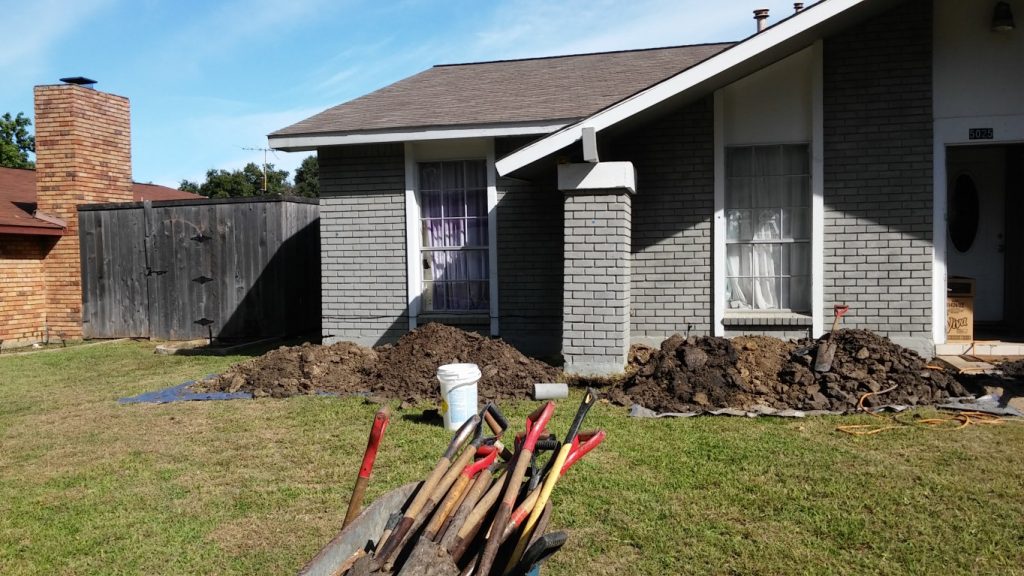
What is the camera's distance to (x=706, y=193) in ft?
30.0

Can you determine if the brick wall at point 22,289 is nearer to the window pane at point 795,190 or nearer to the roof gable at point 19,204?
the roof gable at point 19,204

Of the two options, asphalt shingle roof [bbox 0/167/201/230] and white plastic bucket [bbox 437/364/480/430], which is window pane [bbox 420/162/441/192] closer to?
white plastic bucket [bbox 437/364/480/430]

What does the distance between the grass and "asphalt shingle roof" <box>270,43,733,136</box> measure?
13.3ft

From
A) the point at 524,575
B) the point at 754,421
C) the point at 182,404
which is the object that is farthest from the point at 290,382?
the point at 524,575

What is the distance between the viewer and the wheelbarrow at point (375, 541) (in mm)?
2572

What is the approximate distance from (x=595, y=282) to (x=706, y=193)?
1974mm

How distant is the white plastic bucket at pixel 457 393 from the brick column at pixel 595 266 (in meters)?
2.02

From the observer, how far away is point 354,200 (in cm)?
1041

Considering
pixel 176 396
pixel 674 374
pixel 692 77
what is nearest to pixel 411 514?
pixel 674 374

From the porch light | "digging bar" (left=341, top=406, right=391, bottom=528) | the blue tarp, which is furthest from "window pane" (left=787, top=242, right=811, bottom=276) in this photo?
"digging bar" (left=341, top=406, right=391, bottom=528)

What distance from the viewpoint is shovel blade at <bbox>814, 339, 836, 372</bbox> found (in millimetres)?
7270

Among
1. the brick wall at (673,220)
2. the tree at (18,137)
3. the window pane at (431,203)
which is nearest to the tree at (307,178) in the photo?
Result: the tree at (18,137)

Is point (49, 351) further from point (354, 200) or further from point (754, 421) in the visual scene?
point (754, 421)

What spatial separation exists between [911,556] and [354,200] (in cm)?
821
